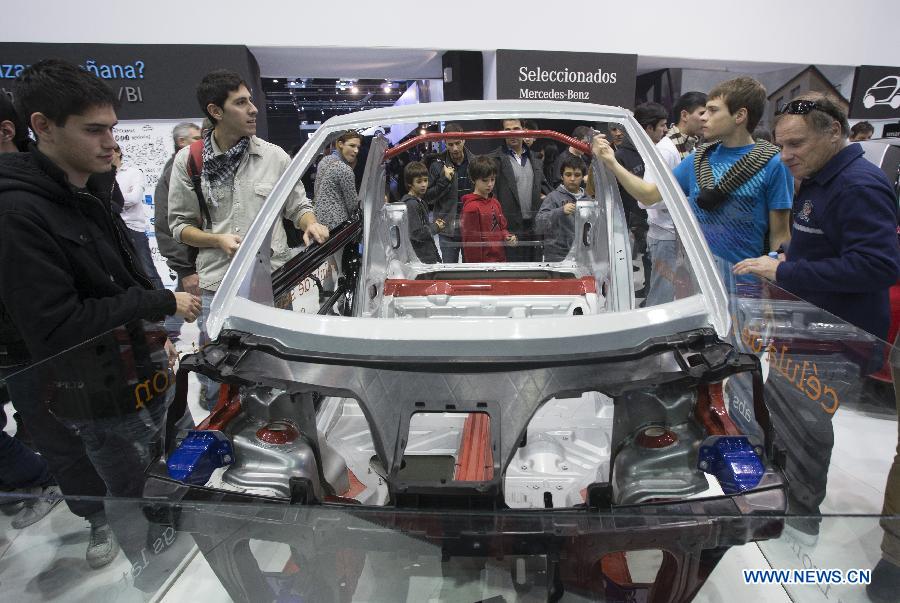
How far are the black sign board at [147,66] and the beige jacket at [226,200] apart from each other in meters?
3.08

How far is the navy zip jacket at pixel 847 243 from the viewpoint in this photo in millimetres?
2027

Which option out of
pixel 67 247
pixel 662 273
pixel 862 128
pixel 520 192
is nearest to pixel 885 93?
pixel 862 128

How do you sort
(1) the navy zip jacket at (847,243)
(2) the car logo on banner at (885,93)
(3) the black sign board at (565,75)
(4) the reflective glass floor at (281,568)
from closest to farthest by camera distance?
(4) the reflective glass floor at (281,568), (1) the navy zip jacket at (847,243), (3) the black sign board at (565,75), (2) the car logo on banner at (885,93)

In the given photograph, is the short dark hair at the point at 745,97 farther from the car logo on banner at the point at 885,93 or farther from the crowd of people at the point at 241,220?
the car logo on banner at the point at 885,93

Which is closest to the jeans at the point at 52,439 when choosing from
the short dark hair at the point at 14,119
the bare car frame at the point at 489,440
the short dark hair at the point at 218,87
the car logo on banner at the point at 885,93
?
the bare car frame at the point at 489,440

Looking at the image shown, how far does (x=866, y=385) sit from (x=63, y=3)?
23.1 ft

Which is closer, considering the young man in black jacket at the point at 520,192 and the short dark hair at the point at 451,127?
the short dark hair at the point at 451,127

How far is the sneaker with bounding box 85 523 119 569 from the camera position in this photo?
4.47 ft

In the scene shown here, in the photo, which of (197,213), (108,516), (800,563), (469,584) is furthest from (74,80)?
(800,563)

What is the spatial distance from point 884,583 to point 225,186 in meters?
2.93

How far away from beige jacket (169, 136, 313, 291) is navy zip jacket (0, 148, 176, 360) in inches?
32.4

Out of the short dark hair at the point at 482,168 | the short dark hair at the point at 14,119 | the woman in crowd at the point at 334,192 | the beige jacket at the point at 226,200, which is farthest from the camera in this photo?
the woman in crowd at the point at 334,192

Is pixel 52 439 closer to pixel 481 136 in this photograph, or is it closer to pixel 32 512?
pixel 32 512

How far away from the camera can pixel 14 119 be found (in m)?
2.37
